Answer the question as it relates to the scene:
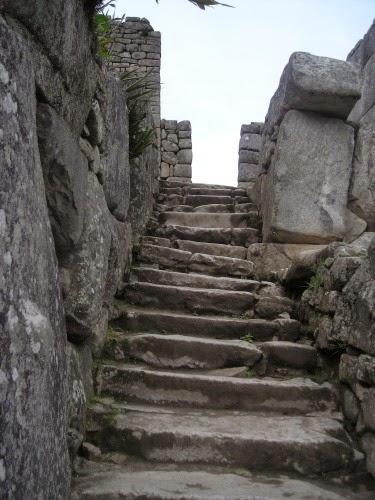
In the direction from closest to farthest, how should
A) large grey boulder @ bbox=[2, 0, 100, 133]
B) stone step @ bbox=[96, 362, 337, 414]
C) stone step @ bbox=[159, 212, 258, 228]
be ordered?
large grey boulder @ bbox=[2, 0, 100, 133] → stone step @ bbox=[96, 362, 337, 414] → stone step @ bbox=[159, 212, 258, 228]

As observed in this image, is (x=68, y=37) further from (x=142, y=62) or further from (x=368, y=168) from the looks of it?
(x=142, y=62)

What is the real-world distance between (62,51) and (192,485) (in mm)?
1757

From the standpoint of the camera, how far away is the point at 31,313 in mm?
1271

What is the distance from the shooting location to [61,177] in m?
1.72

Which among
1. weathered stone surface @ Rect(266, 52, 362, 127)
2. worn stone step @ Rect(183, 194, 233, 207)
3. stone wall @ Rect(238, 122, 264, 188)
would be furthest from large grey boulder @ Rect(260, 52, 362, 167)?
stone wall @ Rect(238, 122, 264, 188)

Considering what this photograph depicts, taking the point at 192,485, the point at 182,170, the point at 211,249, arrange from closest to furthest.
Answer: the point at 192,485 < the point at 211,249 < the point at 182,170

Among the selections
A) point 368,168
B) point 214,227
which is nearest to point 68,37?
point 368,168

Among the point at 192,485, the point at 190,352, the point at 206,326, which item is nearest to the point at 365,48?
the point at 206,326

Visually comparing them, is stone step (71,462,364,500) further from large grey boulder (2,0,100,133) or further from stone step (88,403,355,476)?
large grey boulder (2,0,100,133)

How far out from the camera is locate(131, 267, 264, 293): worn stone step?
3664 millimetres

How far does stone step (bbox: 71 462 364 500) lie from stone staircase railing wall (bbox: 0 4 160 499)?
20 centimetres

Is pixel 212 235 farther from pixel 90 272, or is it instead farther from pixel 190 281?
pixel 90 272

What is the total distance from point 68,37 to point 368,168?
3181 mm

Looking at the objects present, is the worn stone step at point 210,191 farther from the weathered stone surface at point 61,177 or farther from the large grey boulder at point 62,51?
the weathered stone surface at point 61,177
